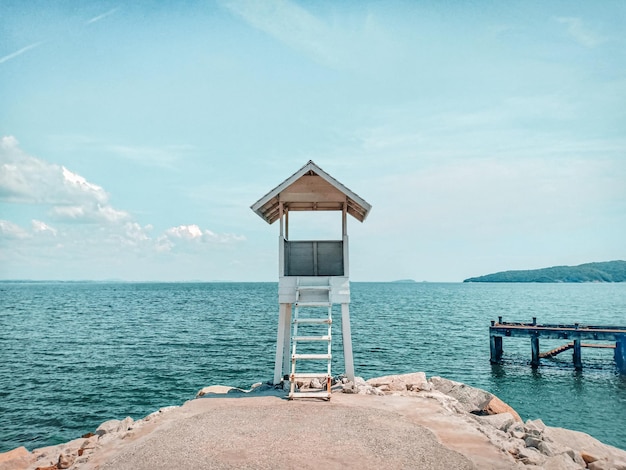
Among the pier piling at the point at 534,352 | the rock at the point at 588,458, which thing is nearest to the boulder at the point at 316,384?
the rock at the point at 588,458

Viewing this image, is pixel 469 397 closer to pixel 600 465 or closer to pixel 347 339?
pixel 347 339

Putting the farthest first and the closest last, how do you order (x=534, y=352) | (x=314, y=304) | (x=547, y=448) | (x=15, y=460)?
(x=534, y=352) < (x=314, y=304) < (x=15, y=460) < (x=547, y=448)

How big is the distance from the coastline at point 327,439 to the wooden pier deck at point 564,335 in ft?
75.2

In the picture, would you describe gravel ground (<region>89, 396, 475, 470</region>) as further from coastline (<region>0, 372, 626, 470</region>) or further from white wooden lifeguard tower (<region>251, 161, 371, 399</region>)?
white wooden lifeguard tower (<region>251, 161, 371, 399</region>)

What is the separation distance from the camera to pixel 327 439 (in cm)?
1038

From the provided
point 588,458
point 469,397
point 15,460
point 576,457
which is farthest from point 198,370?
point 576,457

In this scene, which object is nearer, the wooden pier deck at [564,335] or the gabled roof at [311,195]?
the gabled roof at [311,195]

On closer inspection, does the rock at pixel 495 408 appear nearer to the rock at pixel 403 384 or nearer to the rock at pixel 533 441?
the rock at pixel 403 384

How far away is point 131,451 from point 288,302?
674 cm

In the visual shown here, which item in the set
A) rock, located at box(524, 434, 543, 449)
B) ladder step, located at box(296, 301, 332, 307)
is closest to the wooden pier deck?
rock, located at box(524, 434, 543, 449)

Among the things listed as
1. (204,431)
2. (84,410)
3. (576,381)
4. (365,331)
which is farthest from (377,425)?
(365,331)

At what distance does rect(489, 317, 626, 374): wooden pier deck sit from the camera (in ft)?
113

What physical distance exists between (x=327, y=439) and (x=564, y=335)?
31.3 metres

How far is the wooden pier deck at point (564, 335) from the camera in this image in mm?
34594
